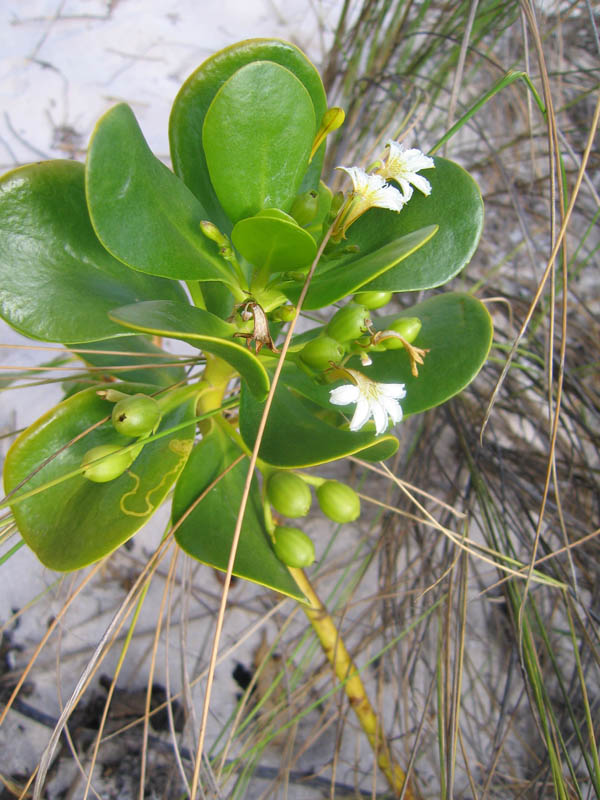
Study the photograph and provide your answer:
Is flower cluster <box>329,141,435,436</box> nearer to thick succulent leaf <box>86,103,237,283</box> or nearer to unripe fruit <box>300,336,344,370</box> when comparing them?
unripe fruit <box>300,336,344,370</box>

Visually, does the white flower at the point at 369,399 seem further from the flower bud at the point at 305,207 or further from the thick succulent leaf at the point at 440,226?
the flower bud at the point at 305,207

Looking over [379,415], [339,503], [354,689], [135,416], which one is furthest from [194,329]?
[354,689]

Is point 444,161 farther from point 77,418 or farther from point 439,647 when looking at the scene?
point 439,647

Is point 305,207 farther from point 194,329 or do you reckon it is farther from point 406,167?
point 194,329

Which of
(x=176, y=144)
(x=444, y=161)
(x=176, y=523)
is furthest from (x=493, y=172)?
(x=176, y=523)

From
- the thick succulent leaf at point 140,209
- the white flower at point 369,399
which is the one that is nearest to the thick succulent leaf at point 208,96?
the thick succulent leaf at point 140,209

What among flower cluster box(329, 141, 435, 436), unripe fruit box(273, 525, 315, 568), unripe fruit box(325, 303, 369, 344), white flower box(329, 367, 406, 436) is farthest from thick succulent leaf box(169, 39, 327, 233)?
unripe fruit box(273, 525, 315, 568)
